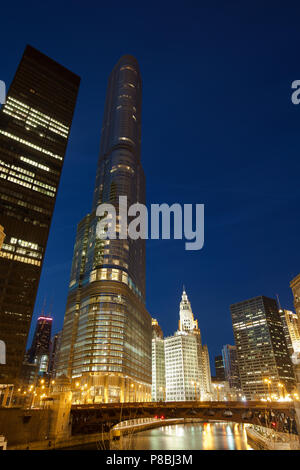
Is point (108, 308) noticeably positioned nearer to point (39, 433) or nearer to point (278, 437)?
point (39, 433)

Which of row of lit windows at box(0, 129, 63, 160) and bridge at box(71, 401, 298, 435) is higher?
row of lit windows at box(0, 129, 63, 160)

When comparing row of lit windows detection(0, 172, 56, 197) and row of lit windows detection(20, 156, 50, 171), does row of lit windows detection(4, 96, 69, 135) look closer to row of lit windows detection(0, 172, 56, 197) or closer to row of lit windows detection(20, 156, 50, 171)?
row of lit windows detection(20, 156, 50, 171)

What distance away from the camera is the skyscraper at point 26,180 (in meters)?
124

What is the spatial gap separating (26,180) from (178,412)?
12500 cm

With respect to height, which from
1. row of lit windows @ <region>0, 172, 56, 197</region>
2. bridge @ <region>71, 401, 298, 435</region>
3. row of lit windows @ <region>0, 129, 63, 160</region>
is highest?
row of lit windows @ <region>0, 129, 63, 160</region>

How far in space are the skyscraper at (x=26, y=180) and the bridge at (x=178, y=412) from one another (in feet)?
176

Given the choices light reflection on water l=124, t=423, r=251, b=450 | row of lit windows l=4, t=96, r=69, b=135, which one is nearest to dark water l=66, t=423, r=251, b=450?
light reflection on water l=124, t=423, r=251, b=450

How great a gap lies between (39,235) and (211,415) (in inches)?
4348

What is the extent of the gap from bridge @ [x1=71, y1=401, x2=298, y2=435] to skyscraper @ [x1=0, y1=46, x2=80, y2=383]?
53.5m

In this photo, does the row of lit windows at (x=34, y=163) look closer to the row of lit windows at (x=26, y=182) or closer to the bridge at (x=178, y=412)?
the row of lit windows at (x=26, y=182)

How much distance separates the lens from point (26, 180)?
473ft

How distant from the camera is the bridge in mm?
59938

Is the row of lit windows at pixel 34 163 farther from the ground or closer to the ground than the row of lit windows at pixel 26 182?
farther from the ground

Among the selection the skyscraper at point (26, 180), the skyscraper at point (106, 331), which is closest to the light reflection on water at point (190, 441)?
the skyscraper at point (106, 331)
